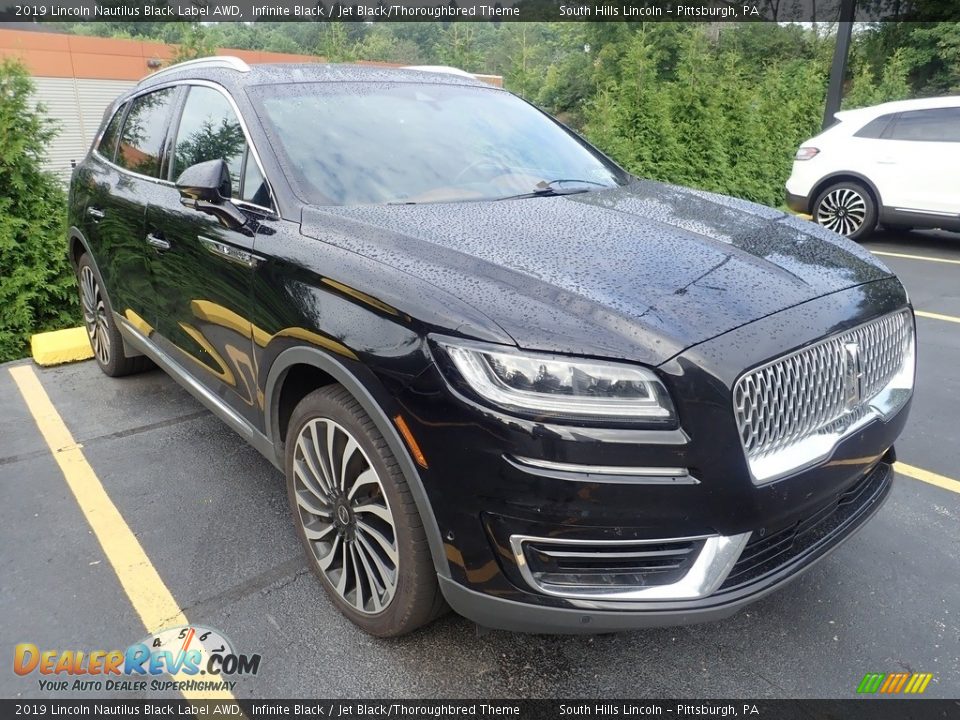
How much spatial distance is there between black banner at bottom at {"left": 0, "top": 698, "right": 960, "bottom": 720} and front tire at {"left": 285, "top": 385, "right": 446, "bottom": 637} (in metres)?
0.24

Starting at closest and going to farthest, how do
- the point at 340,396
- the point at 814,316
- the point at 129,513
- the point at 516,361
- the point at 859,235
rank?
the point at 516,361, the point at 814,316, the point at 340,396, the point at 129,513, the point at 859,235

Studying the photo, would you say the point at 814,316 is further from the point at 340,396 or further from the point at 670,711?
the point at 340,396

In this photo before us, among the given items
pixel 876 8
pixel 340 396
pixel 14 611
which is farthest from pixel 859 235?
pixel 876 8

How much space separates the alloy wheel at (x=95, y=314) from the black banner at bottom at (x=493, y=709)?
2.95m

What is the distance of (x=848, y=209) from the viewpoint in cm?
904

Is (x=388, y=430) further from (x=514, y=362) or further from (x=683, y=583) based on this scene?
(x=683, y=583)

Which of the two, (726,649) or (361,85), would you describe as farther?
(361,85)

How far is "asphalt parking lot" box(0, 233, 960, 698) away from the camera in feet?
7.14

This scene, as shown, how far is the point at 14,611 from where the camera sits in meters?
2.51

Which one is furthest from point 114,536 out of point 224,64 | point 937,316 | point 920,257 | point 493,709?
point 920,257

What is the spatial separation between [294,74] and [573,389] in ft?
7.20

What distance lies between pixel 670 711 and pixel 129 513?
2.42 metres

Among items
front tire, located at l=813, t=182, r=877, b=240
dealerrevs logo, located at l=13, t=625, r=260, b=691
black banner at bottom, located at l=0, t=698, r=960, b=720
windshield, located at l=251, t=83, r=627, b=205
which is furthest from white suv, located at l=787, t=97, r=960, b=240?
dealerrevs logo, located at l=13, t=625, r=260, b=691

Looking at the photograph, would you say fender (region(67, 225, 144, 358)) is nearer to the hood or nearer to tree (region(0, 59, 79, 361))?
tree (region(0, 59, 79, 361))
